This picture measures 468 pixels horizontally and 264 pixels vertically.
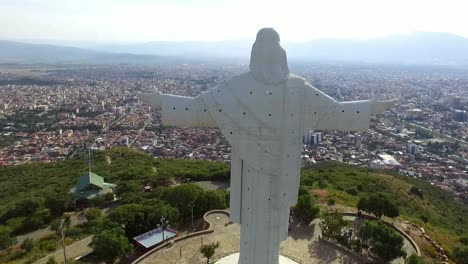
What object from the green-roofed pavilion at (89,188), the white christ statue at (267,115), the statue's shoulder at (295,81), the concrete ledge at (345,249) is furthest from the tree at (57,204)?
the statue's shoulder at (295,81)

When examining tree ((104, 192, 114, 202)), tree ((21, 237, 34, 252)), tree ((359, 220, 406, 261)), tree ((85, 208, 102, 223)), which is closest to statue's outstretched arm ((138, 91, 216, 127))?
tree ((359, 220, 406, 261))

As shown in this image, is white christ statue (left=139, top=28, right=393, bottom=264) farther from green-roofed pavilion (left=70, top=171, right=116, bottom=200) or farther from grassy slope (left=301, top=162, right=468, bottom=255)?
green-roofed pavilion (left=70, top=171, right=116, bottom=200)

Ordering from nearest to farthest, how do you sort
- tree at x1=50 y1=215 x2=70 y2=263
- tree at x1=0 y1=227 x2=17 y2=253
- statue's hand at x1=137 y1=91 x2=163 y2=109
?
statue's hand at x1=137 y1=91 x2=163 y2=109 → tree at x1=50 y1=215 x2=70 y2=263 → tree at x1=0 y1=227 x2=17 y2=253

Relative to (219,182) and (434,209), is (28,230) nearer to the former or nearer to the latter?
(219,182)

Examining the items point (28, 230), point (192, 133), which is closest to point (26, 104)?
point (192, 133)

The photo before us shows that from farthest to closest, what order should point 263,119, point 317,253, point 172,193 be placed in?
point 172,193, point 317,253, point 263,119

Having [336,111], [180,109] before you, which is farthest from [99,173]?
[336,111]
